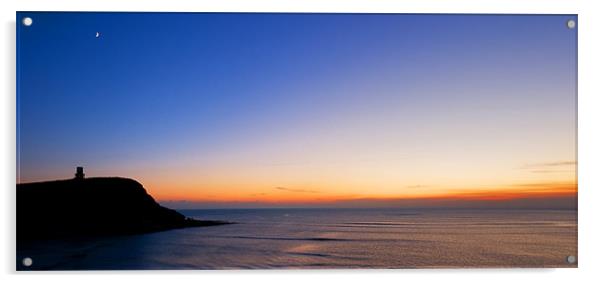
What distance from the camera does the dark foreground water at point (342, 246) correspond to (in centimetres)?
304

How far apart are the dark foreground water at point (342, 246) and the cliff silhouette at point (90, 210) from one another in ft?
0.27

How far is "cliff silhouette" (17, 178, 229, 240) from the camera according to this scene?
9.83 ft

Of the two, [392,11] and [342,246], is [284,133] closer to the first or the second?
[342,246]

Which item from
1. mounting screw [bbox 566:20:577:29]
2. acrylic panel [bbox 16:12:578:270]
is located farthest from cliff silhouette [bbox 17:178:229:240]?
mounting screw [bbox 566:20:577:29]

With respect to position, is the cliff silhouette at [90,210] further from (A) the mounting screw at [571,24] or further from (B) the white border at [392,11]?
(A) the mounting screw at [571,24]

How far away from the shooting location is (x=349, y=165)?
11.0ft

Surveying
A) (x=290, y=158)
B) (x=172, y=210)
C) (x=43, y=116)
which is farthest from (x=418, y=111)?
(x=43, y=116)

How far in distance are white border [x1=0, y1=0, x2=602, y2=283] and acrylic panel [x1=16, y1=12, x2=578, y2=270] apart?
5cm

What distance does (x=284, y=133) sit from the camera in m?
3.52

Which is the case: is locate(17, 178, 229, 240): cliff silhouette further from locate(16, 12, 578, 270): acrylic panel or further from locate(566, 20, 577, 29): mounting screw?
locate(566, 20, 577, 29): mounting screw

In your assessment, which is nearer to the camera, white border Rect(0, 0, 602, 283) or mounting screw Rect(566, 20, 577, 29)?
white border Rect(0, 0, 602, 283)

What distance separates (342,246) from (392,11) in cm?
143
